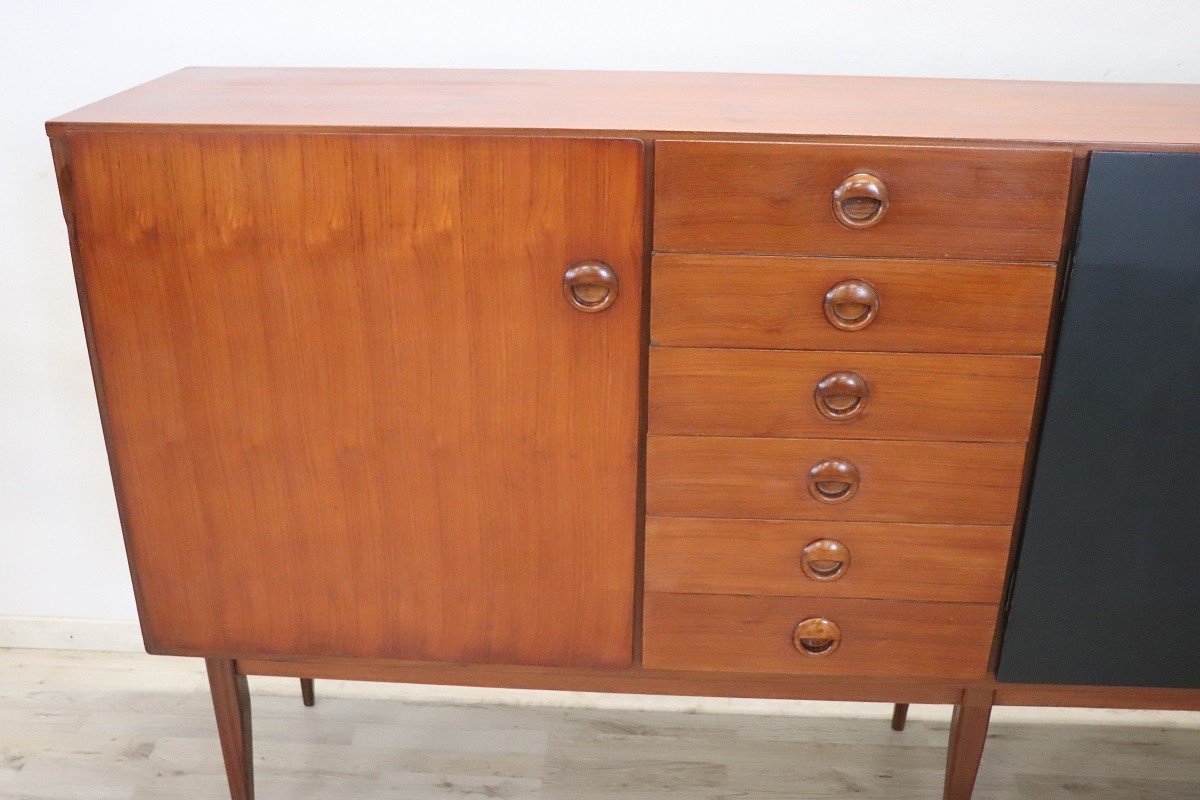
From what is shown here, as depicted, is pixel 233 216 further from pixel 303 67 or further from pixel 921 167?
pixel 921 167

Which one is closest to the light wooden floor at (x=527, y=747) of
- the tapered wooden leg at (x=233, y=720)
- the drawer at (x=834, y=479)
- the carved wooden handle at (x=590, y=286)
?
the tapered wooden leg at (x=233, y=720)

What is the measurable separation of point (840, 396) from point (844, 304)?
103 millimetres

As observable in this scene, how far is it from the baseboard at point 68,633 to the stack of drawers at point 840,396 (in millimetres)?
1015

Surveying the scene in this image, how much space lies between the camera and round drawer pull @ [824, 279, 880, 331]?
3.28 ft

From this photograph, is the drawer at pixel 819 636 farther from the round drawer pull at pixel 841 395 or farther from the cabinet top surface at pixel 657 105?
the cabinet top surface at pixel 657 105

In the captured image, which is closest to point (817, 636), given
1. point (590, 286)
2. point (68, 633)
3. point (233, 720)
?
point (590, 286)

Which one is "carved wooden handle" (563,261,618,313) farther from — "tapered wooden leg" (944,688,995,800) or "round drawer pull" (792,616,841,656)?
"tapered wooden leg" (944,688,995,800)

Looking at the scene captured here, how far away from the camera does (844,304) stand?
1.01 metres

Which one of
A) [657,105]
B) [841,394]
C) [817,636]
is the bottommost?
[817,636]

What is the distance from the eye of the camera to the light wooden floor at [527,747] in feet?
4.77

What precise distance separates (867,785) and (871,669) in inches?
14.8

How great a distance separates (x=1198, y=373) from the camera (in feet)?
3.34

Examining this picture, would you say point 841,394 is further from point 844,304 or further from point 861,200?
point 861,200

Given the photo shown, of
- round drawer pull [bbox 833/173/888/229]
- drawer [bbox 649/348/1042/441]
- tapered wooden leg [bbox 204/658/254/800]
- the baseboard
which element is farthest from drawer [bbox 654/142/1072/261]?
the baseboard
